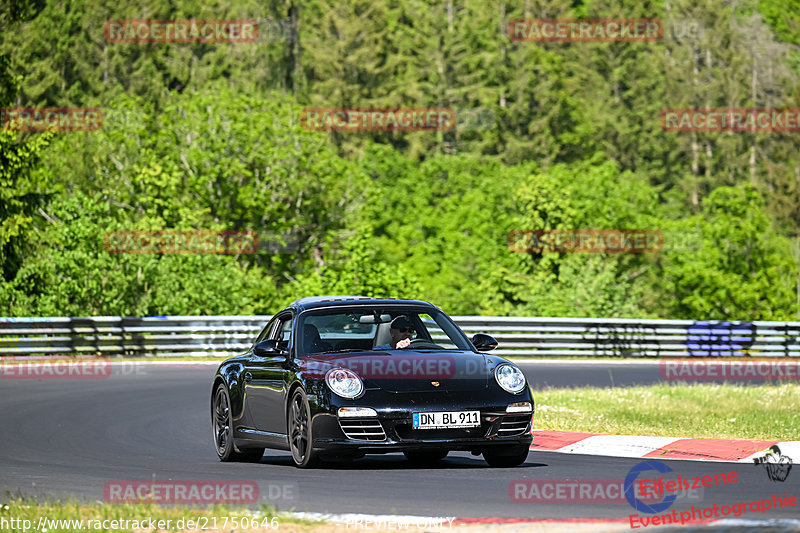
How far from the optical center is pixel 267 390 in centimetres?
1191

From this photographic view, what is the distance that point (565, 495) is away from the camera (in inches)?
357

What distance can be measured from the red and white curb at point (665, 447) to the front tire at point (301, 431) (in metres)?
2.97

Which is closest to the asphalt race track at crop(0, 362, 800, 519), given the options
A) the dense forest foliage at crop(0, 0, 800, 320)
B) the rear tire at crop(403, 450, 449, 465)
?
the rear tire at crop(403, 450, 449, 465)

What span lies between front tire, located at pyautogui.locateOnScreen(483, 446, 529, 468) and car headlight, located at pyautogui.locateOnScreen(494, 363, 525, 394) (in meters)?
0.49

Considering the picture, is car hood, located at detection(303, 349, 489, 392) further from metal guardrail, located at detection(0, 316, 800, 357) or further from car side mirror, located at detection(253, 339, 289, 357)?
metal guardrail, located at detection(0, 316, 800, 357)

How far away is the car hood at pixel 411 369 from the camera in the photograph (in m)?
10.7

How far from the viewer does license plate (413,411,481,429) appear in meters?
10.6

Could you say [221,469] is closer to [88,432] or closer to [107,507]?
[107,507]

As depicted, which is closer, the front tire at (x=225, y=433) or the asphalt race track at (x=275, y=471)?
the asphalt race track at (x=275, y=471)

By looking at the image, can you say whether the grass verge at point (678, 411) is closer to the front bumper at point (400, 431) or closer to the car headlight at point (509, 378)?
the car headlight at point (509, 378)

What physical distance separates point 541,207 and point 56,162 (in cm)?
2050

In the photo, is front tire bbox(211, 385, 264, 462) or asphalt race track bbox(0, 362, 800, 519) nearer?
asphalt race track bbox(0, 362, 800, 519)

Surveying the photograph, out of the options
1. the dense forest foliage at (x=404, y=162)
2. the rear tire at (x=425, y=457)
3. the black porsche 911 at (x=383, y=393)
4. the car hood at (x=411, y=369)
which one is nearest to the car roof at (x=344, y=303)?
the black porsche 911 at (x=383, y=393)

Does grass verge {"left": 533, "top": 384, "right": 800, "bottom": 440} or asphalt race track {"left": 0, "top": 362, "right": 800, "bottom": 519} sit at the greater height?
asphalt race track {"left": 0, "top": 362, "right": 800, "bottom": 519}
